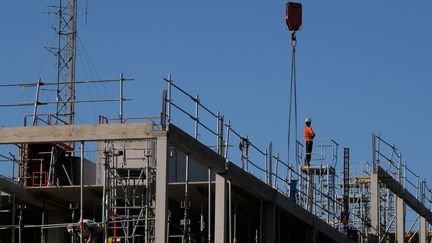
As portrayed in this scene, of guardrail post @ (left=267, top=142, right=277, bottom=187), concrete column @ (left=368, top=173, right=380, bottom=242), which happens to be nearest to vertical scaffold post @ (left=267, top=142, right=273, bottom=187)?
guardrail post @ (left=267, top=142, right=277, bottom=187)

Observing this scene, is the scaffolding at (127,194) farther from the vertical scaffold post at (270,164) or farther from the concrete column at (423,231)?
the concrete column at (423,231)

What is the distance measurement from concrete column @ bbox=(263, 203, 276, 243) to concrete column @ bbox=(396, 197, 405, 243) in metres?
11.1

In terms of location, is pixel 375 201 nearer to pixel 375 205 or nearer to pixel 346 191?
pixel 375 205

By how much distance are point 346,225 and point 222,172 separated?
12.4 m

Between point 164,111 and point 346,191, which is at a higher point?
point 164,111

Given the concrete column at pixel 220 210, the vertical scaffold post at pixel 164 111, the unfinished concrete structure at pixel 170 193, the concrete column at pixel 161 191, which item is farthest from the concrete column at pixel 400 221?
Result: the concrete column at pixel 161 191

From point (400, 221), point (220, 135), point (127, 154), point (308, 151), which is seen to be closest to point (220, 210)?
point (220, 135)

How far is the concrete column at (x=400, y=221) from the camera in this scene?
51750 millimetres

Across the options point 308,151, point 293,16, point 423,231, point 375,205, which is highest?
point 293,16

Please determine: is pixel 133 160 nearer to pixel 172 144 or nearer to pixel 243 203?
pixel 243 203

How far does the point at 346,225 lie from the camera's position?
49.1 metres

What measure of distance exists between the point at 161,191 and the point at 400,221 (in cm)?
2057

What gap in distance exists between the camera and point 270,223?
4191 centimetres

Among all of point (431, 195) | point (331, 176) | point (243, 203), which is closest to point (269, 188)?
point (243, 203)
